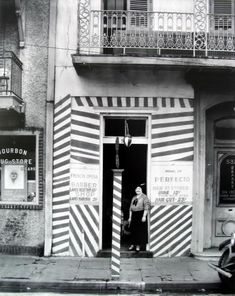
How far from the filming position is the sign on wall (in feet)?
39.5

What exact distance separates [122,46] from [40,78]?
222 cm

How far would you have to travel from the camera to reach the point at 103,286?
946 cm

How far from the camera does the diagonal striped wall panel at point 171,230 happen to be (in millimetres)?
12125

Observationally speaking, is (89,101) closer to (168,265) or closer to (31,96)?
(31,96)

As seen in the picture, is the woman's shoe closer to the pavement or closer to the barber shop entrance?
the barber shop entrance

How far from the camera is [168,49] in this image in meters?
12.1

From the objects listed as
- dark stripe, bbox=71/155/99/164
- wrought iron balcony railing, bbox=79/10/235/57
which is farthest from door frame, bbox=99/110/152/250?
wrought iron balcony railing, bbox=79/10/235/57

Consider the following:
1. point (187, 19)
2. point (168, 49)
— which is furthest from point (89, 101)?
point (187, 19)

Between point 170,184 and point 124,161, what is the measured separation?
1.84m

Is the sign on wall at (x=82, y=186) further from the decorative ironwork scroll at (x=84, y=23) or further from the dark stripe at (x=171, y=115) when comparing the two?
the decorative ironwork scroll at (x=84, y=23)

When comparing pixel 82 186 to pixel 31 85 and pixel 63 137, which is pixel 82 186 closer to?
pixel 63 137

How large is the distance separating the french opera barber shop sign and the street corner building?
25 millimetres

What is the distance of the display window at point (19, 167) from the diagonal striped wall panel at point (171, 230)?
3.08 m

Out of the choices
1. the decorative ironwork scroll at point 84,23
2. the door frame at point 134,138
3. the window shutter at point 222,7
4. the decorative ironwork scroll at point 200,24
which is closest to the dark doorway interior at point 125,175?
the door frame at point 134,138
